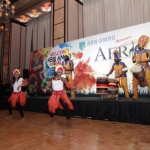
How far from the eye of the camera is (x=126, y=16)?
5.34 metres

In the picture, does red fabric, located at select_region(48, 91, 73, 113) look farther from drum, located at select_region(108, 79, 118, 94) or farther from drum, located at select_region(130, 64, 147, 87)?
drum, located at select_region(130, 64, 147, 87)

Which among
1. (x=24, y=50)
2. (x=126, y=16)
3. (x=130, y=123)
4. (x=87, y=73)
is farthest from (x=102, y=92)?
(x=24, y=50)

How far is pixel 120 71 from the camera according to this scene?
4.25 metres

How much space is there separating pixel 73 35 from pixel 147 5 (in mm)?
2662

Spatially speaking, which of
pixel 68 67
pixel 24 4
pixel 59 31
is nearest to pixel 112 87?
pixel 68 67

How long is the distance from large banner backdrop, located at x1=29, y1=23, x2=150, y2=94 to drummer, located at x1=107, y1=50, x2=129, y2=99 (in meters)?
0.10

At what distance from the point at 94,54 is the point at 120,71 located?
102 centimetres

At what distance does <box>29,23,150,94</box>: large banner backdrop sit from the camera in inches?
166

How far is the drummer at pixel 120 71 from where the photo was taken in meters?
4.12

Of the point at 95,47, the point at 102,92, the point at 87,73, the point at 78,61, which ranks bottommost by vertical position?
the point at 102,92

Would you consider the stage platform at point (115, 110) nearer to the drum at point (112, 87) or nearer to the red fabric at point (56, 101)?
the drum at point (112, 87)

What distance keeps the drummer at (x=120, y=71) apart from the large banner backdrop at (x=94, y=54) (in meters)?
0.10

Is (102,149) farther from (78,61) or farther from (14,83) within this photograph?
(78,61)

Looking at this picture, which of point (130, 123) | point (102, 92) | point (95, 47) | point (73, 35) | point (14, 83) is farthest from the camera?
point (73, 35)
